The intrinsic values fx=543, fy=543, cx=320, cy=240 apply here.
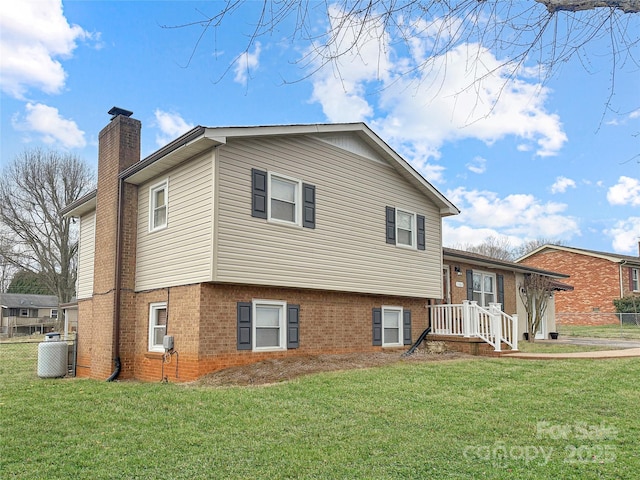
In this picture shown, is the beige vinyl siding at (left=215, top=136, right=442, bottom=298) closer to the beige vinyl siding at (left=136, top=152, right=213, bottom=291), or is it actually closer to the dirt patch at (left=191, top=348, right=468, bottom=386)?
the beige vinyl siding at (left=136, top=152, right=213, bottom=291)

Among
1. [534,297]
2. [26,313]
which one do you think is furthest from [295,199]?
[26,313]

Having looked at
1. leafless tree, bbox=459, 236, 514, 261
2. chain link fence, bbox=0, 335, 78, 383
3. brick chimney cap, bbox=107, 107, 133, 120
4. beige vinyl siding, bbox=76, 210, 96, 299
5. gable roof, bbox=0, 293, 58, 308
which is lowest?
chain link fence, bbox=0, 335, 78, 383

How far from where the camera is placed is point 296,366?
37.3 ft

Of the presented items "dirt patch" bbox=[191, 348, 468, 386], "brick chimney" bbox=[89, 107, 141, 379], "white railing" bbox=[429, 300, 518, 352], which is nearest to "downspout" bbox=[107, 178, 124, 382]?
"brick chimney" bbox=[89, 107, 141, 379]

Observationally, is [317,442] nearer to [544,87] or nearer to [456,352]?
[544,87]

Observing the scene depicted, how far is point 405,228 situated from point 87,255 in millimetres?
9698

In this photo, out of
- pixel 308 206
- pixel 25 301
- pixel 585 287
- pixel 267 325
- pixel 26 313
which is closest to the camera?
pixel 267 325

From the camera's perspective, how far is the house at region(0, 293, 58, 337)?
48469 millimetres

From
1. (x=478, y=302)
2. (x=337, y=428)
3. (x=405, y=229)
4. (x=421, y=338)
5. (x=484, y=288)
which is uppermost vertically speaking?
(x=405, y=229)

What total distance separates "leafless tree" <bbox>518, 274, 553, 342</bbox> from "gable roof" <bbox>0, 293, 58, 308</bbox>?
47419mm

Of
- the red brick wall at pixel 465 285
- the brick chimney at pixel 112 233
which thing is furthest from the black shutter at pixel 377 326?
the brick chimney at pixel 112 233

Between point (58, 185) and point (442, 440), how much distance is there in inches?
1367

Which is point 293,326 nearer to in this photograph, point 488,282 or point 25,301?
point 488,282

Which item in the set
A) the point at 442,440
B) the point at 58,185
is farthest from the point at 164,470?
the point at 58,185
